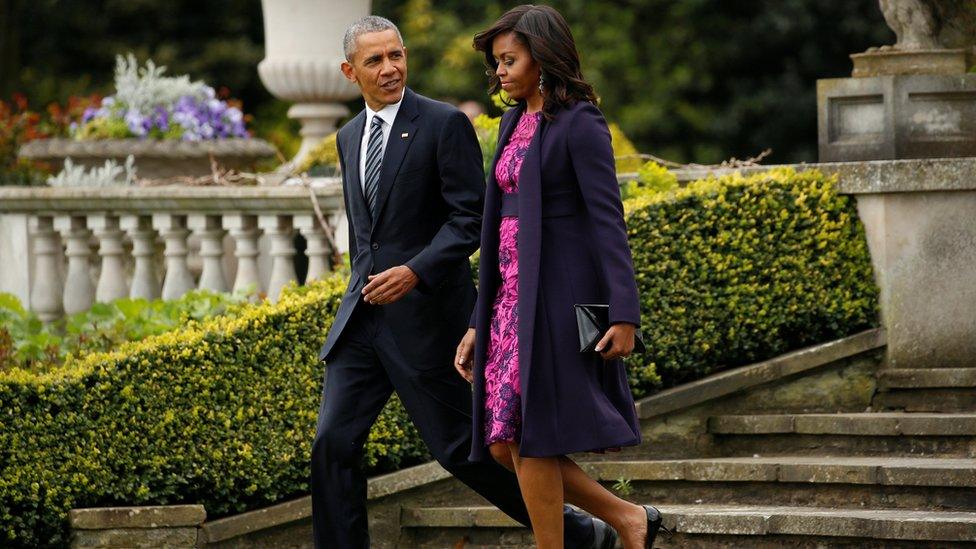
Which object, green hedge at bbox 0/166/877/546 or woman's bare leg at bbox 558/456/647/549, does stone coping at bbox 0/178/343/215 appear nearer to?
green hedge at bbox 0/166/877/546

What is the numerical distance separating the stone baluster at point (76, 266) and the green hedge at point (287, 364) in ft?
7.23

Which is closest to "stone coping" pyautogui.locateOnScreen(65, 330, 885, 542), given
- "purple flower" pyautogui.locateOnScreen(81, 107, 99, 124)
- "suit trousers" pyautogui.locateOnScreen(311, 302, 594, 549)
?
"suit trousers" pyautogui.locateOnScreen(311, 302, 594, 549)

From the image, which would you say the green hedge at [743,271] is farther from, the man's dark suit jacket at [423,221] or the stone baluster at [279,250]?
the stone baluster at [279,250]

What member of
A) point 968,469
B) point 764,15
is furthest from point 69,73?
point 968,469

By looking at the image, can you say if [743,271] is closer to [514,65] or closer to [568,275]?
[568,275]

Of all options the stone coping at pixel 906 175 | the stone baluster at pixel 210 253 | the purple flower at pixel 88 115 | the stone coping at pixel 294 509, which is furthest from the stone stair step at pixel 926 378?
the purple flower at pixel 88 115

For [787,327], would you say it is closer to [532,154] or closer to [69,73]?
[532,154]

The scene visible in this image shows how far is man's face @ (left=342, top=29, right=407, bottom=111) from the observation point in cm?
542

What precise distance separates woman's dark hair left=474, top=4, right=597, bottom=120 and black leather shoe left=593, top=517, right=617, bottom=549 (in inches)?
54.5

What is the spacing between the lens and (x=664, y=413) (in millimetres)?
7156

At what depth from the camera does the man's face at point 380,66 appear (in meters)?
5.42

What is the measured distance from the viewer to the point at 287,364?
6691 mm

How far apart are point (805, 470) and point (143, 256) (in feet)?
13.2

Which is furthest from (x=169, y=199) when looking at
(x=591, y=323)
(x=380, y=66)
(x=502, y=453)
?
(x=591, y=323)
